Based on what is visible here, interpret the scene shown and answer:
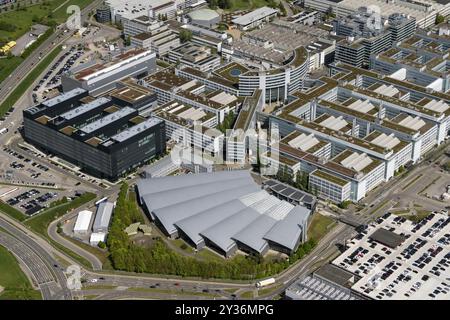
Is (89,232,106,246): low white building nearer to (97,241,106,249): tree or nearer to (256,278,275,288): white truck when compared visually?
(97,241,106,249): tree

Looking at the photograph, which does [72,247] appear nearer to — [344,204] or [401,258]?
[344,204]

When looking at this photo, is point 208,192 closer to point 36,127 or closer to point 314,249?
point 314,249

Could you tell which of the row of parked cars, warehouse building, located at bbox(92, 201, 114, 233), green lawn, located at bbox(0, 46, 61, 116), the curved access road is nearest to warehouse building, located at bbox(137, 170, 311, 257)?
warehouse building, located at bbox(92, 201, 114, 233)

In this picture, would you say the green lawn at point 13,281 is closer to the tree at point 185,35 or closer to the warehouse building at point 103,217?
the warehouse building at point 103,217

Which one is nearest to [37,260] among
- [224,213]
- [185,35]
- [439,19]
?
[224,213]

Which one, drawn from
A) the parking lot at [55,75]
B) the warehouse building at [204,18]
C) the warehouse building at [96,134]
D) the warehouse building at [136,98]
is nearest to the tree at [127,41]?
the parking lot at [55,75]

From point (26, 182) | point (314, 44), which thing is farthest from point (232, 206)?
point (314, 44)
